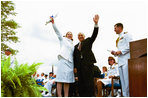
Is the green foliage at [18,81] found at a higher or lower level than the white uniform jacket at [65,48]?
lower

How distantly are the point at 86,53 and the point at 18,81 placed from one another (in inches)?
110

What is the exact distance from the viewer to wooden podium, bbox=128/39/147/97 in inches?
73.6

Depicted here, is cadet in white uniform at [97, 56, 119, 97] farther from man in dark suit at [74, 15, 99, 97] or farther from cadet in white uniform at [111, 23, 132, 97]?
cadet in white uniform at [111, 23, 132, 97]

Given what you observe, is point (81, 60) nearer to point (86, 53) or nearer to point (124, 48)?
point (86, 53)

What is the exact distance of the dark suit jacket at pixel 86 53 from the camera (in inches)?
140

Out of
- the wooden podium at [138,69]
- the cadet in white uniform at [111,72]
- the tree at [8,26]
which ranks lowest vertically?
the cadet in white uniform at [111,72]

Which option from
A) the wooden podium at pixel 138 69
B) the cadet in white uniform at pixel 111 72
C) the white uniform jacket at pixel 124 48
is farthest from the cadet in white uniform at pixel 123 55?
the cadet in white uniform at pixel 111 72

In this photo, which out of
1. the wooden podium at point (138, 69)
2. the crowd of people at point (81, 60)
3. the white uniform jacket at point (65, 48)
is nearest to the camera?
the wooden podium at point (138, 69)

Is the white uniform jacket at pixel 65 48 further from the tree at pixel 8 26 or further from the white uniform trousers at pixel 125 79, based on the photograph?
the tree at pixel 8 26

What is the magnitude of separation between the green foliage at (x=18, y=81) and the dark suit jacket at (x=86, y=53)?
8.72 ft

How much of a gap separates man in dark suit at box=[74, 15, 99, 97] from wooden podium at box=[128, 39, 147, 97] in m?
1.42

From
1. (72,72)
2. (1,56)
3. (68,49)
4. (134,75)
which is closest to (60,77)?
(72,72)

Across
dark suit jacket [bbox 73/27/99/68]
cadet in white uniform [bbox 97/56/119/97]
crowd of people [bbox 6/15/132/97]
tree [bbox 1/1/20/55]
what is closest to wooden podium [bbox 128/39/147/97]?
crowd of people [bbox 6/15/132/97]

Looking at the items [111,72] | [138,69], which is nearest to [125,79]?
[138,69]
